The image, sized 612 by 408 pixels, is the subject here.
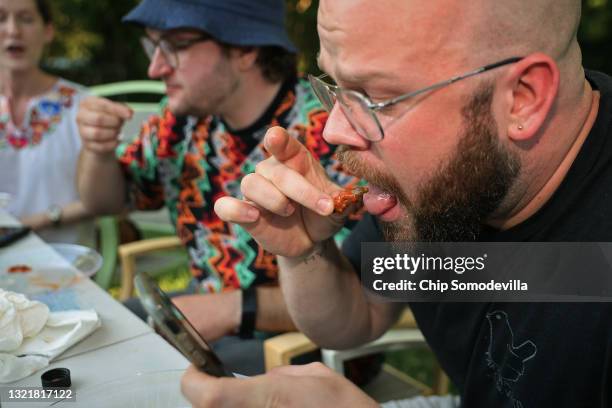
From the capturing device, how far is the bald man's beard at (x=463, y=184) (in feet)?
3.63

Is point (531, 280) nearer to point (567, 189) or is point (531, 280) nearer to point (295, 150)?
point (567, 189)

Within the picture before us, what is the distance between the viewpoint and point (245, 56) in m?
2.18

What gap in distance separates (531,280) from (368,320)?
485mm

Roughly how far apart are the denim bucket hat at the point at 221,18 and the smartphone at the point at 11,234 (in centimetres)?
73

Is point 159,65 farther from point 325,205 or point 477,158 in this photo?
point 477,158

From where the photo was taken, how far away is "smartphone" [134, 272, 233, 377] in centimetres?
90

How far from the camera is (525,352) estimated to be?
117cm

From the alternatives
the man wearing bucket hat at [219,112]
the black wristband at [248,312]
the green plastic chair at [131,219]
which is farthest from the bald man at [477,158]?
the green plastic chair at [131,219]

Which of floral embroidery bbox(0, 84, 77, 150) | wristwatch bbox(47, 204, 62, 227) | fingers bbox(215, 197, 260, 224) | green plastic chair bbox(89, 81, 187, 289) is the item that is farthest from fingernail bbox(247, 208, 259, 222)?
floral embroidery bbox(0, 84, 77, 150)

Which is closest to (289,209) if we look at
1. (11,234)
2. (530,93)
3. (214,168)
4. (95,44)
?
(530,93)

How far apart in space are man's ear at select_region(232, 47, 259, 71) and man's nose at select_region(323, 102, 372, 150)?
1.03 meters

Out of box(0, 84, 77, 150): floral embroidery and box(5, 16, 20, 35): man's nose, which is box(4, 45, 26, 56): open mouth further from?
box(0, 84, 77, 150): floral embroidery
